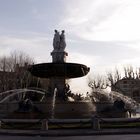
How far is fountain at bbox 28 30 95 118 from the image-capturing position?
26266 mm

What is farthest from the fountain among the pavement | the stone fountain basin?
the pavement

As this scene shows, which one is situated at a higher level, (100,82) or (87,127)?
(100,82)

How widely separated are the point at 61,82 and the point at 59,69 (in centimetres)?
192

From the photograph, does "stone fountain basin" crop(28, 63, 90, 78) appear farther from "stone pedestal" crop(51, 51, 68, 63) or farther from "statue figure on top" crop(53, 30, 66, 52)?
"statue figure on top" crop(53, 30, 66, 52)

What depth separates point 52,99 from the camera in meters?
27.8

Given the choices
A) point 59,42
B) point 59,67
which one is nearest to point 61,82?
point 59,67

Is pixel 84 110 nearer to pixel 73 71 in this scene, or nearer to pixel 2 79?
pixel 73 71

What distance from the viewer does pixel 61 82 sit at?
29562 mm

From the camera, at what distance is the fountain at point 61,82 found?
86.2ft

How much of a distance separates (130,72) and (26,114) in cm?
6013

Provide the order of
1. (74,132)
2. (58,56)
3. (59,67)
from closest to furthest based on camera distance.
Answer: (74,132) → (59,67) → (58,56)

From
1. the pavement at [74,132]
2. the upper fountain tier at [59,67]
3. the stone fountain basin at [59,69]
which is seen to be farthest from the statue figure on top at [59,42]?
the pavement at [74,132]

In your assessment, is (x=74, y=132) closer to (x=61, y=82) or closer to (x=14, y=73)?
(x=61, y=82)

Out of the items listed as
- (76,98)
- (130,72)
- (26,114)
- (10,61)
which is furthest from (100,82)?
(26,114)
